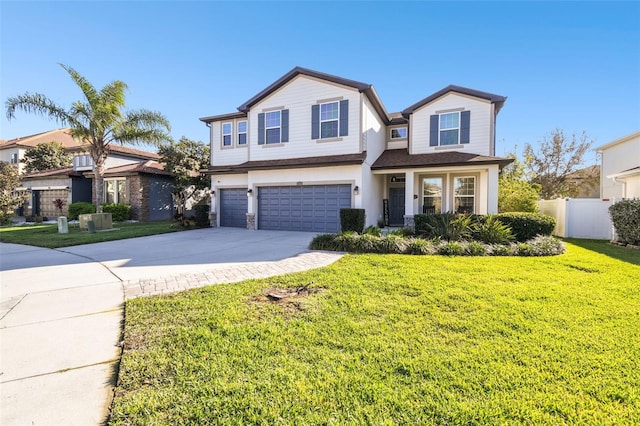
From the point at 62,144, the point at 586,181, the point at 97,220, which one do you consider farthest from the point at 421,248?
the point at 62,144

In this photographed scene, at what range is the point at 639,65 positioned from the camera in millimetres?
13969

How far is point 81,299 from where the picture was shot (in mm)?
4910

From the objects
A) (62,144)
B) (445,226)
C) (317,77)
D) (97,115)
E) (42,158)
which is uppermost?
(62,144)

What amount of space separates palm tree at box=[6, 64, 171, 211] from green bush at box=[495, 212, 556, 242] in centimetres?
1962

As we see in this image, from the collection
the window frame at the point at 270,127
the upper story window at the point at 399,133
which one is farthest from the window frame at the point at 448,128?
the window frame at the point at 270,127

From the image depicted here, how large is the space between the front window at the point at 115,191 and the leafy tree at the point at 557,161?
33.6m

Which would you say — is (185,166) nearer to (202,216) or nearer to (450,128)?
(202,216)

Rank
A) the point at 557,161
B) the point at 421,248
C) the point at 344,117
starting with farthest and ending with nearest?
the point at 557,161 < the point at 344,117 < the point at 421,248

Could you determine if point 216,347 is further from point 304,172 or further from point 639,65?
point 639,65

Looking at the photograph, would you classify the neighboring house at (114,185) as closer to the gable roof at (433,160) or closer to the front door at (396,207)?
the gable roof at (433,160)

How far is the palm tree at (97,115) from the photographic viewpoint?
14.9 meters

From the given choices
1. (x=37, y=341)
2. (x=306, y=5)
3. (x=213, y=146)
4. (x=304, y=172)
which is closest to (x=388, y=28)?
(x=306, y=5)

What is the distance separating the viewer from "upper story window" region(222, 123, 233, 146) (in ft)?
58.1

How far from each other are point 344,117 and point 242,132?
6771 millimetres
